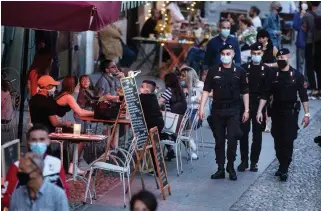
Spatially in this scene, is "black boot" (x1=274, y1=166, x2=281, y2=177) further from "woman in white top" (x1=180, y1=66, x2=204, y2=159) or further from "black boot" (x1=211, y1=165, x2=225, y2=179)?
"woman in white top" (x1=180, y1=66, x2=204, y2=159)

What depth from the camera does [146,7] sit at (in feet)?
86.5

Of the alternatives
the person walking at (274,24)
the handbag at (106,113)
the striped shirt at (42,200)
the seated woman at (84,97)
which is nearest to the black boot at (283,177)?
the handbag at (106,113)

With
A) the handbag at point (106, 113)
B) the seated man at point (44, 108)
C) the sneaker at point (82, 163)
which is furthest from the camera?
the sneaker at point (82, 163)

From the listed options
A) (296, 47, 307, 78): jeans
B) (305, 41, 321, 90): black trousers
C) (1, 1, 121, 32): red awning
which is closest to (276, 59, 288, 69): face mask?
(1, 1, 121, 32): red awning

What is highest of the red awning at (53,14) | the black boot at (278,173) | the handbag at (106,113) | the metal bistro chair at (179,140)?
the red awning at (53,14)

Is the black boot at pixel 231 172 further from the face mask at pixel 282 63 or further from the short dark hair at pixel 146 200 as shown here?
the short dark hair at pixel 146 200

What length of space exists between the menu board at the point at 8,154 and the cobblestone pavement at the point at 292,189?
11.9 feet

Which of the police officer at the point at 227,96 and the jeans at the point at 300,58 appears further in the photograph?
the jeans at the point at 300,58

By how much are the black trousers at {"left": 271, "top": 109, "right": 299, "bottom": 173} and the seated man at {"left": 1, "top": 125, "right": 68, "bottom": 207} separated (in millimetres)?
5123

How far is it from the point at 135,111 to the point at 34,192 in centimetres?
450

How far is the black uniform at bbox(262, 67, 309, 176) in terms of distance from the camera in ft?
43.5

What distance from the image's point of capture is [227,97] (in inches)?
516

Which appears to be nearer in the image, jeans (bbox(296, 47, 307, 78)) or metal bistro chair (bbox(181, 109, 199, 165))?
metal bistro chair (bbox(181, 109, 199, 165))

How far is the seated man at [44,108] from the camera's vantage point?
12180mm
